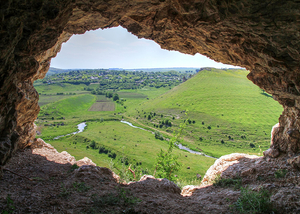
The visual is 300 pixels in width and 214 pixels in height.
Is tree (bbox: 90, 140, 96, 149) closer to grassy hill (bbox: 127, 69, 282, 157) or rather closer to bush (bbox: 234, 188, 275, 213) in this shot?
grassy hill (bbox: 127, 69, 282, 157)

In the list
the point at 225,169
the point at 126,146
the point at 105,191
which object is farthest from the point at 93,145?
the point at 105,191

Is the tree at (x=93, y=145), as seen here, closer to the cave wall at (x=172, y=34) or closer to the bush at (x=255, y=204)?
the cave wall at (x=172, y=34)

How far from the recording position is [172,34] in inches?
564

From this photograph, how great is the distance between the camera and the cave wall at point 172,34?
23.8 ft

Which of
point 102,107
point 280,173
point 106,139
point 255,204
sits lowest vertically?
point 106,139

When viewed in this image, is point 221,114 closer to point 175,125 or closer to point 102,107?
point 175,125

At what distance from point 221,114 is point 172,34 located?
105799 mm

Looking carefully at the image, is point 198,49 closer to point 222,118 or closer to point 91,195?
point 91,195

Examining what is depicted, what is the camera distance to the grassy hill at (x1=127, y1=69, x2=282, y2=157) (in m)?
78.0

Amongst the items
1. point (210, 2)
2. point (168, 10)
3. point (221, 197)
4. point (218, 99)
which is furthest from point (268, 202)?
point (218, 99)

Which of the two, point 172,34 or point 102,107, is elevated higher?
point 172,34

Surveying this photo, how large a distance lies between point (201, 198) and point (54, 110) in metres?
135

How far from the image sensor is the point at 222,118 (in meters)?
104

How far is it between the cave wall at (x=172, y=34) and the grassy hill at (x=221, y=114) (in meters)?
61.1
